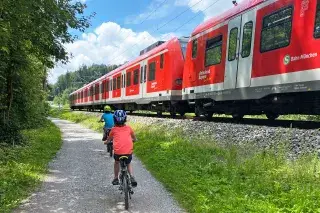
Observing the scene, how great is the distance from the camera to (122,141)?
6562 millimetres

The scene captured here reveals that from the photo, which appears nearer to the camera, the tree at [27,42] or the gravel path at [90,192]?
the gravel path at [90,192]

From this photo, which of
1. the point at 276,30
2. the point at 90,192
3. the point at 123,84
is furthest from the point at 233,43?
the point at 123,84

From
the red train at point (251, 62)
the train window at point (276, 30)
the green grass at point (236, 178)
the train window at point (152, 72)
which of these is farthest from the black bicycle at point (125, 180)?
the train window at point (152, 72)

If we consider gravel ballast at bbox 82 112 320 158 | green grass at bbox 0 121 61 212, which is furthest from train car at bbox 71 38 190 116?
green grass at bbox 0 121 61 212

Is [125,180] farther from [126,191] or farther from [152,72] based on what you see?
[152,72]

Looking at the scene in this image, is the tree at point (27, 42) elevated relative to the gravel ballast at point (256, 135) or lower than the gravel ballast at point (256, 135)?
elevated

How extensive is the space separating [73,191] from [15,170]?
79.3 inches

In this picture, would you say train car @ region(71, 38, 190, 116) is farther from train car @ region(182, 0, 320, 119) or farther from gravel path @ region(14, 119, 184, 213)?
gravel path @ region(14, 119, 184, 213)

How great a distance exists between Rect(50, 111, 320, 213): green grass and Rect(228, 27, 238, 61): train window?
3.08m

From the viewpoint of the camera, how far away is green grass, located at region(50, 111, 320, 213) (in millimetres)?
5562

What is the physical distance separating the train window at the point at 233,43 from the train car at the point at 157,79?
5.40 m

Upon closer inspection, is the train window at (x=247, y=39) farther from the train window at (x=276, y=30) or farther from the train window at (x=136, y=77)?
the train window at (x=136, y=77)

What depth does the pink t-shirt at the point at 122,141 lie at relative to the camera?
6531mm

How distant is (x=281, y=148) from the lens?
828cm
